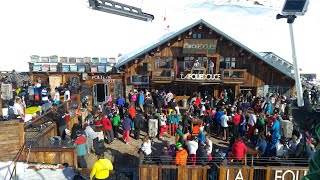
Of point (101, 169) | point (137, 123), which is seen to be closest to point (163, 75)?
point (137, 123)

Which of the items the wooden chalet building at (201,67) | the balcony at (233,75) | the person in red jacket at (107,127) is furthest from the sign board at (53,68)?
the balcony at (233,75)

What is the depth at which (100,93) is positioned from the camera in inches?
980

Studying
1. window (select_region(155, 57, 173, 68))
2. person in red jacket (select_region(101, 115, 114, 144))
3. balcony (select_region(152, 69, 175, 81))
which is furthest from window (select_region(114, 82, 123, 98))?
person in red jacket (select_region(101, 115, 114, 144))

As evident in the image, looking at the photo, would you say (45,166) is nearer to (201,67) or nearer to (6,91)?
(6,91)

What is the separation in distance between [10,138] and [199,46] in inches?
600

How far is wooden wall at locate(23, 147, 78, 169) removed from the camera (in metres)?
11.6

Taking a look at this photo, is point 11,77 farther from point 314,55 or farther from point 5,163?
point 314,55

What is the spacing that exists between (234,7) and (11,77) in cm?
6046

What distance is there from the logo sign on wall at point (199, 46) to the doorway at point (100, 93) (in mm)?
6846

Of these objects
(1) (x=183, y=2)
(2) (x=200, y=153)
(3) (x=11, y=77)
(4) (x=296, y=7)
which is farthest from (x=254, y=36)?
(4) (x=296, y=7)

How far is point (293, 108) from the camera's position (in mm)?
3590

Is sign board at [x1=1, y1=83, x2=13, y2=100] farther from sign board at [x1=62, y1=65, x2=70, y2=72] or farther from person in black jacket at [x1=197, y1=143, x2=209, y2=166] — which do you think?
person in black jacket at [x1=197, y1=143, x2=209, y2=166]

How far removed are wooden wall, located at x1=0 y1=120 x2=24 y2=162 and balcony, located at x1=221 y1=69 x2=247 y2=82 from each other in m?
15.2

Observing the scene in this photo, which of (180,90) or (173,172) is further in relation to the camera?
(180,90)
